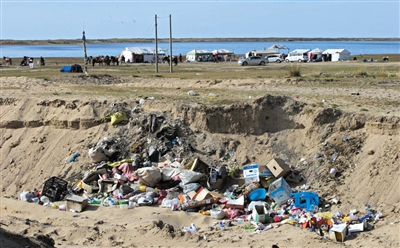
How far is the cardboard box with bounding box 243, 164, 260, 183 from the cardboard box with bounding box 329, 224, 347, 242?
9.14ft

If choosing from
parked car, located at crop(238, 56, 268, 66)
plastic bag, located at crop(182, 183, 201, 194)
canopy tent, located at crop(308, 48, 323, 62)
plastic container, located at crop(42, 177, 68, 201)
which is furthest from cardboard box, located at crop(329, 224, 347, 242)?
canopy tent, located at crop(308, 48, 323, 62)

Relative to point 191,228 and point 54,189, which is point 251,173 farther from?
point 54,189

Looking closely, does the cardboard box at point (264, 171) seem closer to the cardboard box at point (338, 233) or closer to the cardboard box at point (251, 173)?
the cardboard box at point (251, 173)

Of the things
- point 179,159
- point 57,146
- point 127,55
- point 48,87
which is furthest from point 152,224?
point 127,55

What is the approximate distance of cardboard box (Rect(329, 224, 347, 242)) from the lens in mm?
9000

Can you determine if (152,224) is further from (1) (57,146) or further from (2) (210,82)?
(2) (210,82)

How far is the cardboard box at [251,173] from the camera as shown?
11.7m

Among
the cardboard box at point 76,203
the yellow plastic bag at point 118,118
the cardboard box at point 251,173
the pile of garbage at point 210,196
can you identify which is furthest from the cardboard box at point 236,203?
the yellow plastic bag at point 118,118

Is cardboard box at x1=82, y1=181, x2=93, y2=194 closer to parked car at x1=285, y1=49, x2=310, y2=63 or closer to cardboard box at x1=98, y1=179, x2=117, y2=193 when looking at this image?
cardboard box at x1=98, y1=179, x2=117, y2=193

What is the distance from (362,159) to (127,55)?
4109cm

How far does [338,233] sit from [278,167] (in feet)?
9.41

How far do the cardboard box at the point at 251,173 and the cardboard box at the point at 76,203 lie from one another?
3.65 meters

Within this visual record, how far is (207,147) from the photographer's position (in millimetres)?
13188

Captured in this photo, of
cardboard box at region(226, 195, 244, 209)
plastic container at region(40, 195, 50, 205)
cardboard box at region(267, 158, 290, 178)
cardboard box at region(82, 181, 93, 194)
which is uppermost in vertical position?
cardboard box at region(267, 158, 290, 178)
